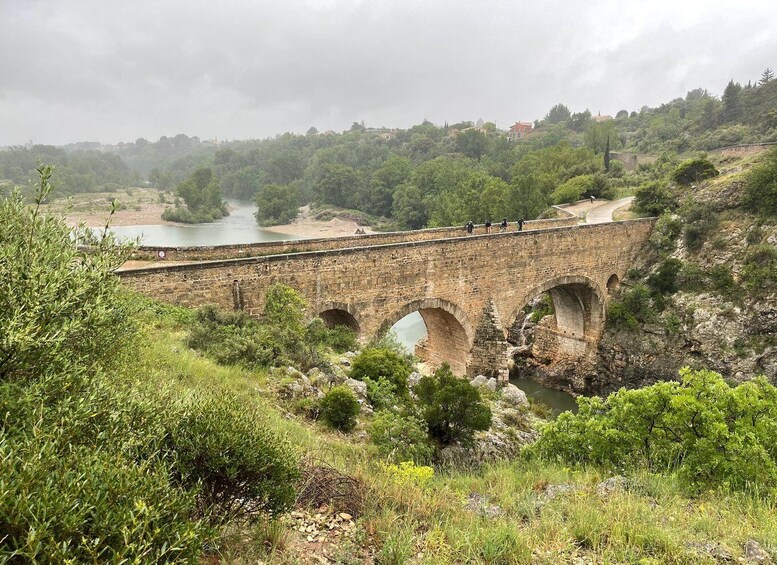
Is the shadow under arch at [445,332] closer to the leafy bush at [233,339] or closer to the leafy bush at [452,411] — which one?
the leafy bush at [452,411]

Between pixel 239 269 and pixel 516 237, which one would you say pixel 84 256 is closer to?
pixel 239 269

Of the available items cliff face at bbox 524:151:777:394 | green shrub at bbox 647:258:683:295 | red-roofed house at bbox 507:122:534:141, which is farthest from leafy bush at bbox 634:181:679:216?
red-roofed house at bbox 507:122:534:141

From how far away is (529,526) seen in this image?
4137 mm

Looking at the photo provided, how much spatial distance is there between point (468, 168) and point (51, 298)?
55.3m

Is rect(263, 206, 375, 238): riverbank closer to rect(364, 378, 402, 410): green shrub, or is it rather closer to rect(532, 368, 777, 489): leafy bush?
rect(364, 378, 402, 410): green shrub

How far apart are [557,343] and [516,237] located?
8.31 metres

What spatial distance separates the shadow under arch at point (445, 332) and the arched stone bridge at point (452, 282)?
0.12 feet

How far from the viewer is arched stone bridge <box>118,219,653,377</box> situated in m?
10.3

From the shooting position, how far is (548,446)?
732cm

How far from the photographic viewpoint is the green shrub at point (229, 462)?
3086mm

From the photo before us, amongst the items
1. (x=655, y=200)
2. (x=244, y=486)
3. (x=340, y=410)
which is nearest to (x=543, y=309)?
(x=655, y=200)

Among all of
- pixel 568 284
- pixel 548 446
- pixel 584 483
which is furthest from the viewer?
pixel 568 284

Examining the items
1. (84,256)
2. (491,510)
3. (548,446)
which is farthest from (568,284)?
(84,256)

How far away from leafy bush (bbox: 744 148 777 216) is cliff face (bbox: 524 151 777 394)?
0.41 metres
